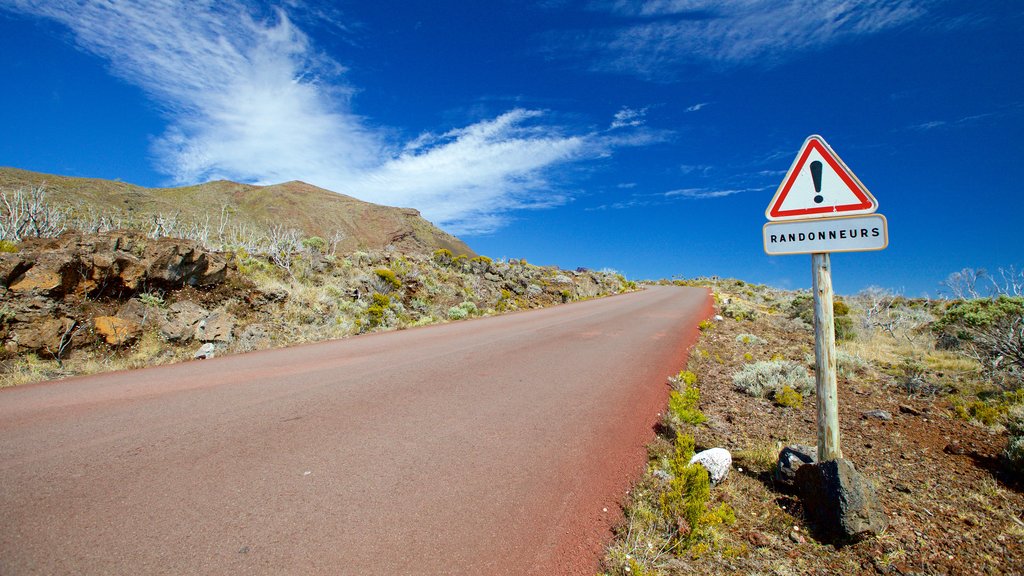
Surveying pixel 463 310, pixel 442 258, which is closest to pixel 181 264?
pixel 463 310

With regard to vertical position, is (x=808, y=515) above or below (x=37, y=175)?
below

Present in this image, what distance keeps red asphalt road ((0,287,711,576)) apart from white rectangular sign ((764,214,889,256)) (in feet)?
7.92

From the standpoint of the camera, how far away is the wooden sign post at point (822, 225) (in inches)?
134

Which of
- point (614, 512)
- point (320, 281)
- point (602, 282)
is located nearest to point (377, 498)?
point (614, 512)

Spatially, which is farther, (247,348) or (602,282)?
(602,282)

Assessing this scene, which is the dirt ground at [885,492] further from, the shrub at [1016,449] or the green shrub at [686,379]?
the green shrub at [686,379]

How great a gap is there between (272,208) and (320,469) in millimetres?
82180

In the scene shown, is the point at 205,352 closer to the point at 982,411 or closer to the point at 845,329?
the point at 982,411

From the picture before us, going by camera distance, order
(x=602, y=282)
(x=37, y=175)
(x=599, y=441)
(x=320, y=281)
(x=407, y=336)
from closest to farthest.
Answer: (x=599, y=441)
(x=407, y=336)
(x=320, y=281)
(x=602, y=282)
(x=37, y=175)

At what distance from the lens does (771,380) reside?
6.96 m

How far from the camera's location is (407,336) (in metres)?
11.5

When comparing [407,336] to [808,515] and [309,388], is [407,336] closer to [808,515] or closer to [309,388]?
[309,388]

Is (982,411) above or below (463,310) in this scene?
below

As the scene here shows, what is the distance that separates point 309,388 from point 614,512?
4.69 m
